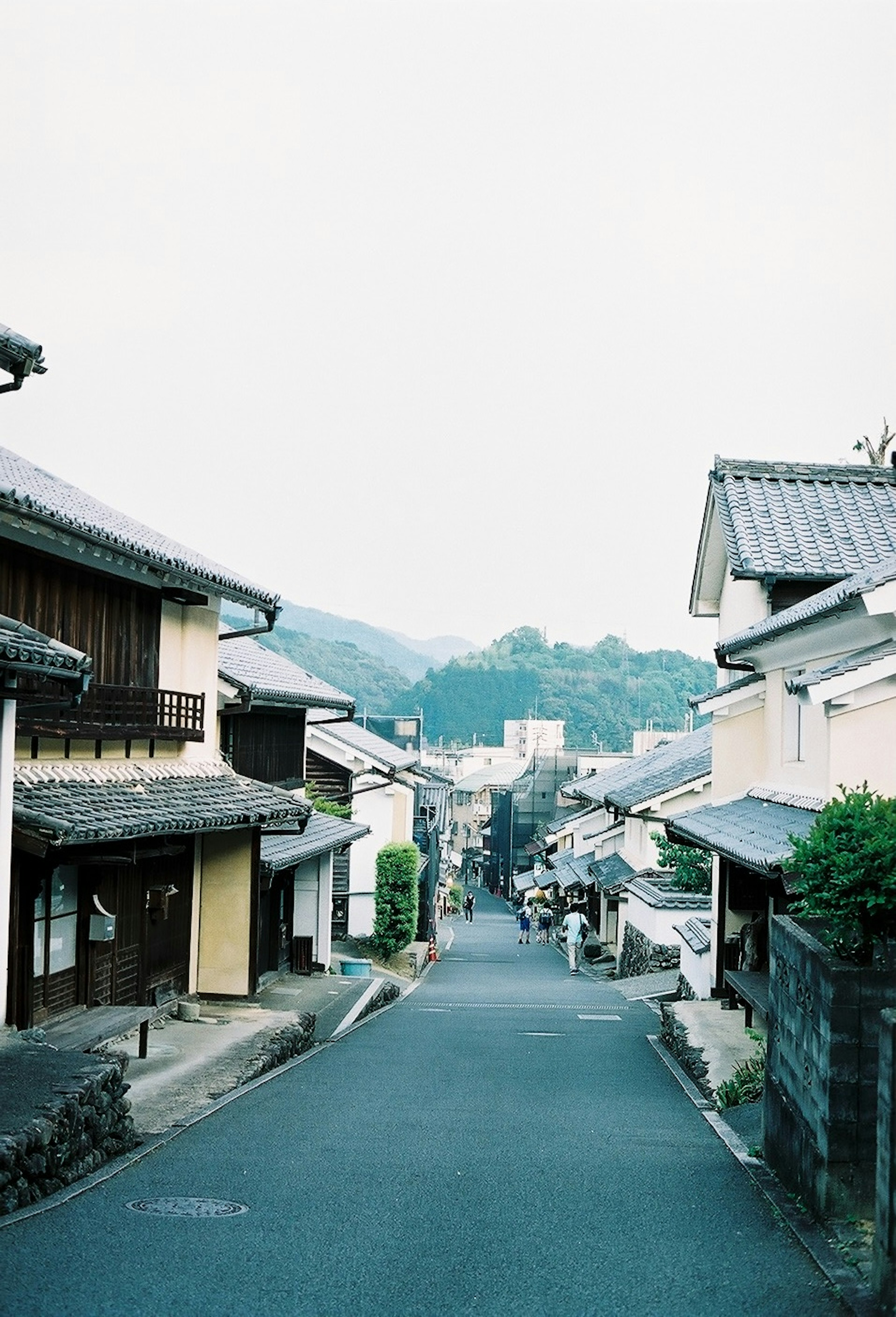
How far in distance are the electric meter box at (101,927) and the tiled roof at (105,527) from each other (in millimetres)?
3965

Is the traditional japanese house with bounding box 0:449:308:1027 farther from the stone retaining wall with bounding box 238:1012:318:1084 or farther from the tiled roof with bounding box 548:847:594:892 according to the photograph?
the tiled roof with bounding box 548:847:594:892

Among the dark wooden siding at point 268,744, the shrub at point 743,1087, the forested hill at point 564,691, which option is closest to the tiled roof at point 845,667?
the shrub at point 743,1087

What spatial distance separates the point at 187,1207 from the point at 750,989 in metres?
7.98

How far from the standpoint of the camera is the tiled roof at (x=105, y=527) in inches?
452

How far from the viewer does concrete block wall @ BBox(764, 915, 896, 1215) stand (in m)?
6.92

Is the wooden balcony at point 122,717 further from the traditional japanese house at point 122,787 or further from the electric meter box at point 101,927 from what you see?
the electric meter box at point 101,927

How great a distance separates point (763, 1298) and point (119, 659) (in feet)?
36.2

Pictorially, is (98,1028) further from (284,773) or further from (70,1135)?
(284,773)

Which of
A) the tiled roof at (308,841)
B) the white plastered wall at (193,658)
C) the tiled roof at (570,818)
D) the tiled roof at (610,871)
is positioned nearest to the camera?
the white plastered wall at (193,658)

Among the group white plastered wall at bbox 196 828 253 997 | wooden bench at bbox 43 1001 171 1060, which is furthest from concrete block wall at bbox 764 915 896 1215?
white plastered wall at bbox 196 828 253 997

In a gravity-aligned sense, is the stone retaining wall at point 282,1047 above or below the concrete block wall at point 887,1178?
below

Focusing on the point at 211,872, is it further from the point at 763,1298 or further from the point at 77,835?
the point at 763,1298

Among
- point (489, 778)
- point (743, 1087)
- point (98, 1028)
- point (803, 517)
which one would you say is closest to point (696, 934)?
point (803, 517)

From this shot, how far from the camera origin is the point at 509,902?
83.9 metres
